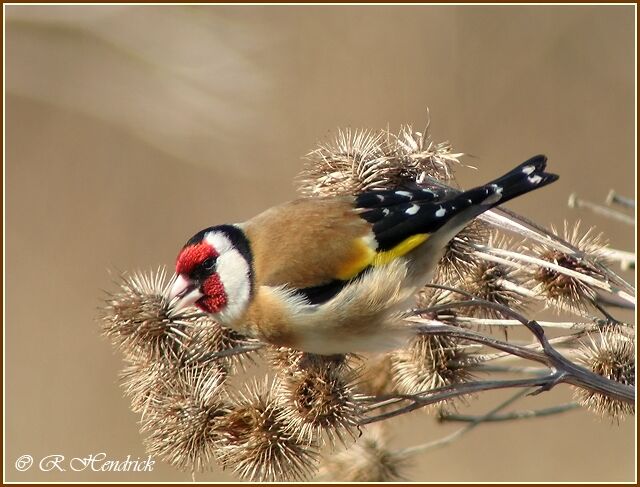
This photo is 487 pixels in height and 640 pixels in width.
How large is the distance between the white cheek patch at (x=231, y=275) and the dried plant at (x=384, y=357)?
15 cm

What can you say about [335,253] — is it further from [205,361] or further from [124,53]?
[124,53]

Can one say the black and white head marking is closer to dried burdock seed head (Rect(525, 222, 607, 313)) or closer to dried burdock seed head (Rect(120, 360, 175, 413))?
dried burdock seed head (Rect(120, 360, 175, 413))

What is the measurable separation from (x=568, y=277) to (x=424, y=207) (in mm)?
589

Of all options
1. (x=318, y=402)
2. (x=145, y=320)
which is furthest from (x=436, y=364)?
(x=145, y=320)

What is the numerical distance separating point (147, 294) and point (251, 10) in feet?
16.6

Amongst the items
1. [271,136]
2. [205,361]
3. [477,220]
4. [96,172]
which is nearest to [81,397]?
[96,172]

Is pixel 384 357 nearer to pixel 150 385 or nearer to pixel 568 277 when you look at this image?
pixel 568 277

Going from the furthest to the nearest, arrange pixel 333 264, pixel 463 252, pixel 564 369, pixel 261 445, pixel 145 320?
pixel 463 252 < pixel 145 320 < pixel 333 264 < pixel 261 445 < pixel 564 369

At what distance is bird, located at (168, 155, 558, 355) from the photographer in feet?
9.51

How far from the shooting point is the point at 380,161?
3.16 metres

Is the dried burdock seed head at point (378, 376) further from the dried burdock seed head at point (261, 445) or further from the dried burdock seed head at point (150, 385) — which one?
the dried burdock seed head at point (150, 385)

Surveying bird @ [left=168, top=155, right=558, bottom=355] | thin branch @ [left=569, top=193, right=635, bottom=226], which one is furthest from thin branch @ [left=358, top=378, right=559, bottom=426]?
thin branch @ [left=569, top=193, right=635, bottom=226]

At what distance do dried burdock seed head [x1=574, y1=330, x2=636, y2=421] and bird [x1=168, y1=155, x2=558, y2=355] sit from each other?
0.63m

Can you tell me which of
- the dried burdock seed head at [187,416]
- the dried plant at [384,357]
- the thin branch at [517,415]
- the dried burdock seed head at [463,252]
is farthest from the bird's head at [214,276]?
the thin branch at [517,415]
